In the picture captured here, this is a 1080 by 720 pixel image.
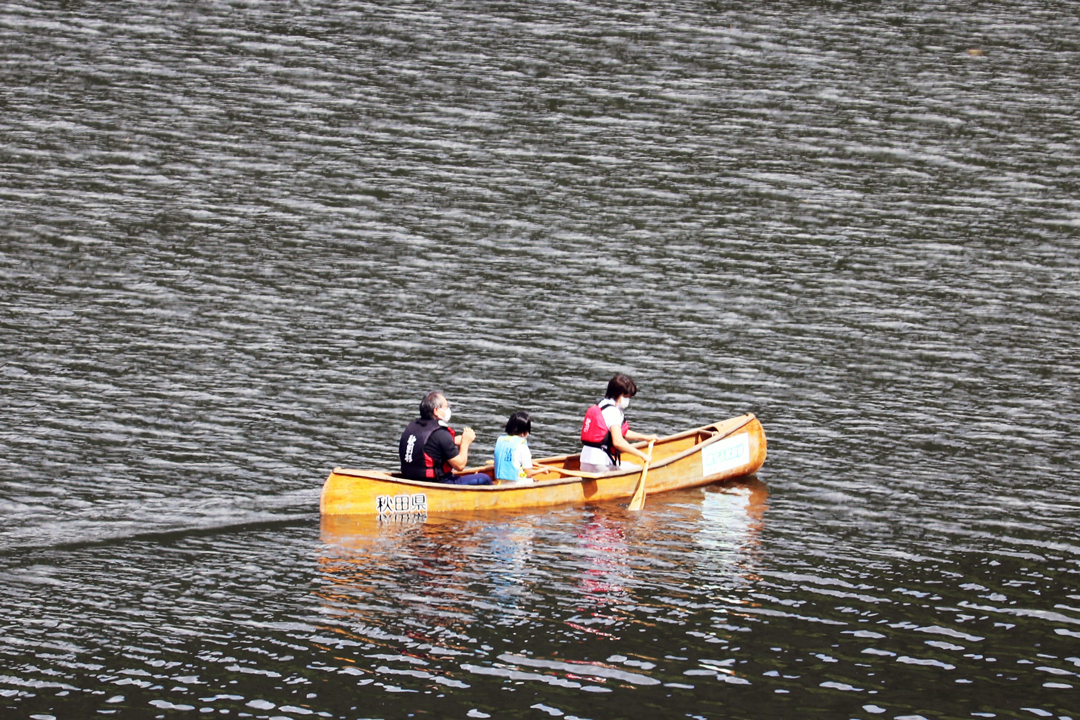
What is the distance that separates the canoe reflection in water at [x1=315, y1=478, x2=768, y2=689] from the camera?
1568 cm

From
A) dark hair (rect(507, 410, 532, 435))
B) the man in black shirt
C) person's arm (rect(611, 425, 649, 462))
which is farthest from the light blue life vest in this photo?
person's arm (rect(611, 425, 649, 462))

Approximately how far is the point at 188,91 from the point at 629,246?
16.0 meters

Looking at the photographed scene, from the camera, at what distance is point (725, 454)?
891 inches

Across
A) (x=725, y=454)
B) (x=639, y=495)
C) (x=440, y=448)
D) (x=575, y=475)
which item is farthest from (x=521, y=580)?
(x=725, y=454)

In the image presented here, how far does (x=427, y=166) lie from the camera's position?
37781mm

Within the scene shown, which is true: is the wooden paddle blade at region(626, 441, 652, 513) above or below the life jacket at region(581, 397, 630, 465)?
below

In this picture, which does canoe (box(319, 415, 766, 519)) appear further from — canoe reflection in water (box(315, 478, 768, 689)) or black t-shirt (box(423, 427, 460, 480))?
black t-shirt (box(423, 427, 460, 480))

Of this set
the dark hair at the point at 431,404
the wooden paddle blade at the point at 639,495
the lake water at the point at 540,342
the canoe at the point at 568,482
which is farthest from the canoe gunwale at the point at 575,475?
the dark hair at the point at 431,404

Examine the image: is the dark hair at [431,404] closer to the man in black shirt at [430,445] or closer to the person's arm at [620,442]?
the man in black shirt at [430,445]

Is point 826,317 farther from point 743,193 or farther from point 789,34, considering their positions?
point 789,34

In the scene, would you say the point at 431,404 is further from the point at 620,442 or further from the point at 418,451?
the point at 620,442

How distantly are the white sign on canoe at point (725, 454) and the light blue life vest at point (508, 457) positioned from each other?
10.2ft

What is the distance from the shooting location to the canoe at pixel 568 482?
66.6 ft

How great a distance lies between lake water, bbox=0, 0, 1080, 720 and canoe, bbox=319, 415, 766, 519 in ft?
1.14
